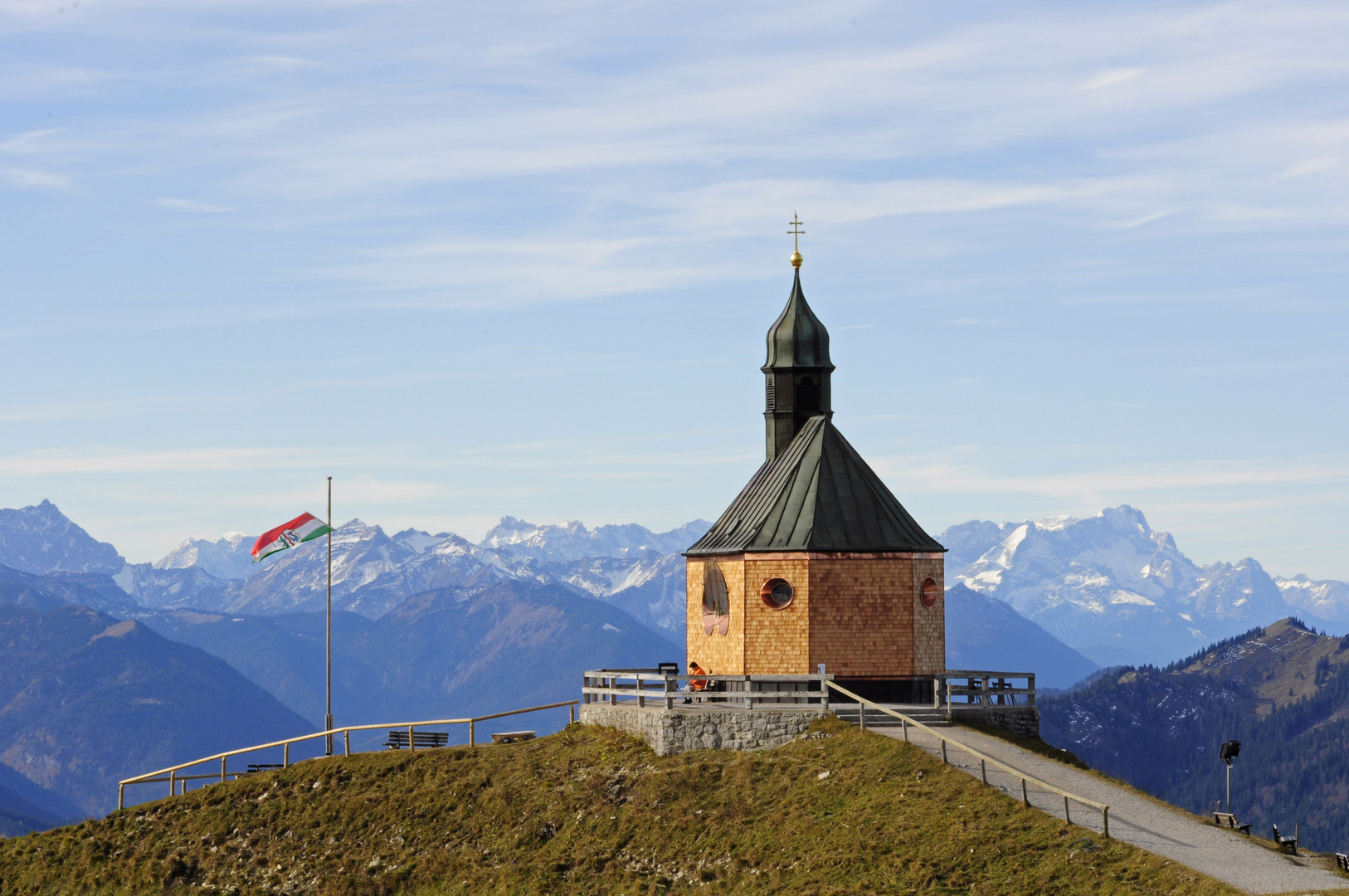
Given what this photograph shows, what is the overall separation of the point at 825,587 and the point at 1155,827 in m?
18.1

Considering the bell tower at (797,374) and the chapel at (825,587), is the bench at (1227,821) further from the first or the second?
the bell tower at (797,374)

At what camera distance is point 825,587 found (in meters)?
59.3

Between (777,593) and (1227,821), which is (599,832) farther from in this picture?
(1227,821)

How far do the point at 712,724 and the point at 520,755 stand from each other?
24.8 ft

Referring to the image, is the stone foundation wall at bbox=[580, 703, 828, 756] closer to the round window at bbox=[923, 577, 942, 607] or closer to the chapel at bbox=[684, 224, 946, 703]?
the chapel at bbox=[684, 224, 946, 703]

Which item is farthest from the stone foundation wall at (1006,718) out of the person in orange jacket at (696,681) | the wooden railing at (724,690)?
the person in orange jacket at (696,681)

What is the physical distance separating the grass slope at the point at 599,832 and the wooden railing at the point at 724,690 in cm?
166

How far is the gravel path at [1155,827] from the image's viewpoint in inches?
1539

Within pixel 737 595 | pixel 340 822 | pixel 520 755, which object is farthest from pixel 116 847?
pixel 737 595

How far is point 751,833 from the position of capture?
46.6m

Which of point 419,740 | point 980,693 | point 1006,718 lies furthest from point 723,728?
point 419,740

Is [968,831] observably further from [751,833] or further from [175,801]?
[175,801]

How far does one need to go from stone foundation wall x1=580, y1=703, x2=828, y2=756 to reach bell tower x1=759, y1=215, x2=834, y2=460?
14.9 m

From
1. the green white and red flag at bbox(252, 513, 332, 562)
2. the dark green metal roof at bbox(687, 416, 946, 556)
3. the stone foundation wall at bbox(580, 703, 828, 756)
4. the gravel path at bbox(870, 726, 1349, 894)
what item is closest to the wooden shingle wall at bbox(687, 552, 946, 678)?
the dark green metal roof at bbox(687, 416, 946, 556)
